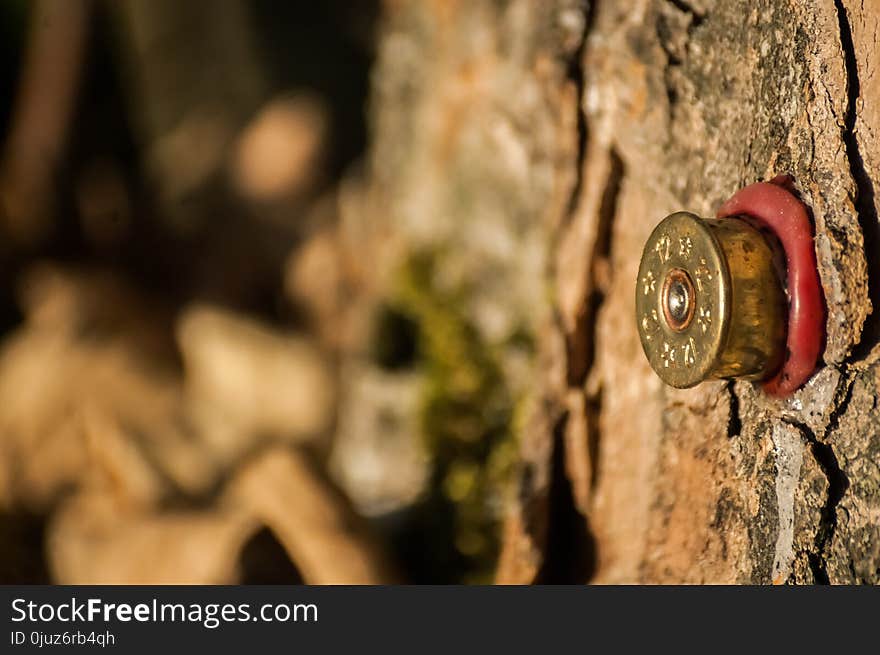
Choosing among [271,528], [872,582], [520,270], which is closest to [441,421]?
[520,270]

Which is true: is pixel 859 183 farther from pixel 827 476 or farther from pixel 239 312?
pixel 239 312

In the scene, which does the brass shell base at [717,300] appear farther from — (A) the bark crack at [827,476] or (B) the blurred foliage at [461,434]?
(B) the blurred foliage at [461,434]

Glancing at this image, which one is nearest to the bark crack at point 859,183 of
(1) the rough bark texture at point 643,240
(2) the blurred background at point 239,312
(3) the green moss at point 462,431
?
(1) the rough bark texture at point 643,240

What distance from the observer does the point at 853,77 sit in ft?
2.51

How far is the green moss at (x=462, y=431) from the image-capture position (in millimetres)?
1524

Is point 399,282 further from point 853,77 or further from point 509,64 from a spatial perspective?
point 853,77

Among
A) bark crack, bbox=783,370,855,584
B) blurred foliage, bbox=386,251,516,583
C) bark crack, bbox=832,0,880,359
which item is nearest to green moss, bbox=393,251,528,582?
blurred foliage, bbox=386,251,516,583

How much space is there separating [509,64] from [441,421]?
68cm

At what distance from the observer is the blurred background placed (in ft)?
4.99

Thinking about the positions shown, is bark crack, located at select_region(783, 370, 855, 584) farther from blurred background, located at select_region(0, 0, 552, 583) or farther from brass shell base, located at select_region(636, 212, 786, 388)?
blurred background, located at select_region(0, 0, 552, 583)

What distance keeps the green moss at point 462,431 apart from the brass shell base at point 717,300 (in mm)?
767

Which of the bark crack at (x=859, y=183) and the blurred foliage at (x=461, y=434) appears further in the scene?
the blurred foliage at (x=461, y=434)

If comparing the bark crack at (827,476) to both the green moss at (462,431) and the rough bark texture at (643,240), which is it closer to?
the rough bark texture at (643,240)

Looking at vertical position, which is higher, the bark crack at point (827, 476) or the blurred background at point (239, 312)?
the blurred background at point (239, 312)
